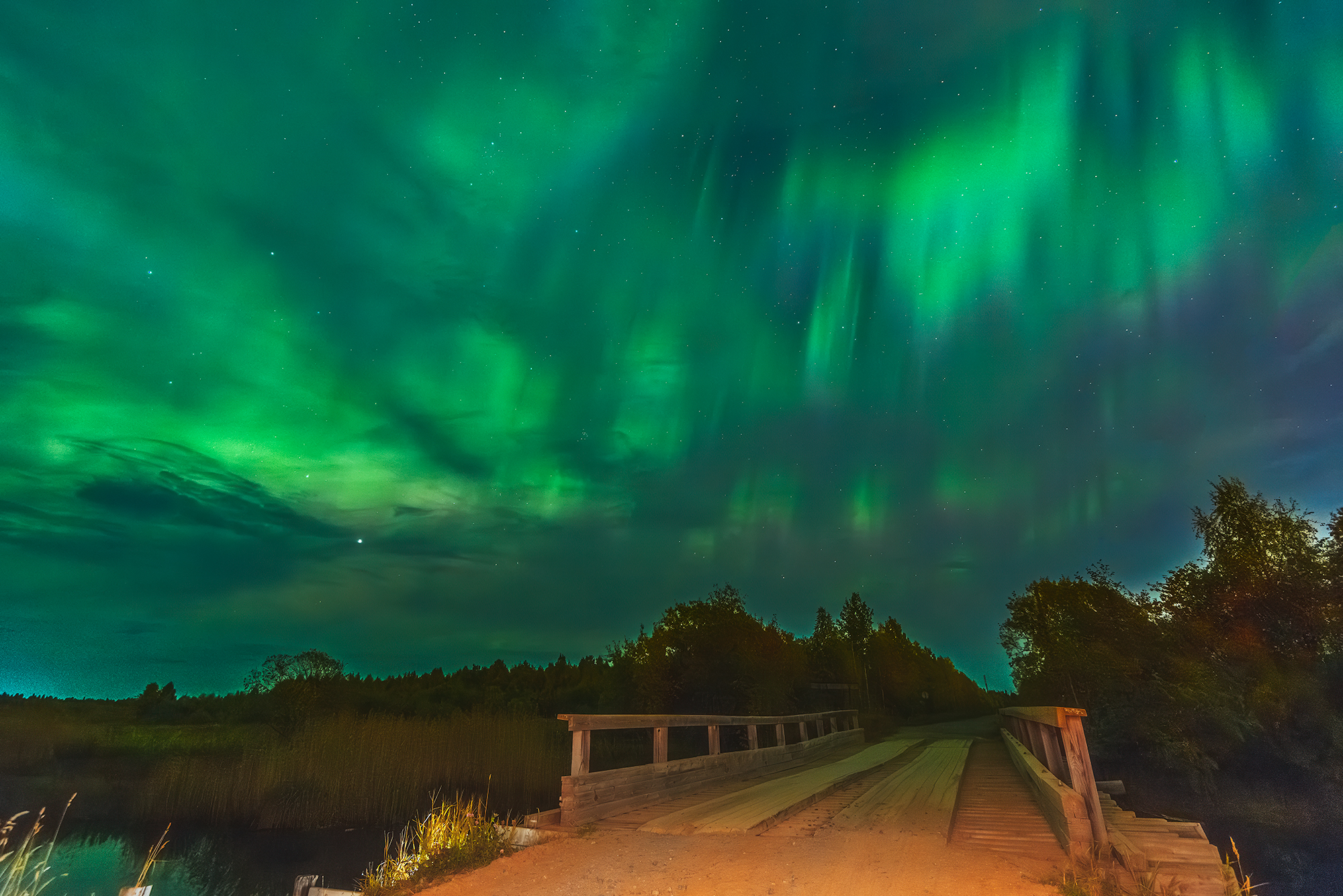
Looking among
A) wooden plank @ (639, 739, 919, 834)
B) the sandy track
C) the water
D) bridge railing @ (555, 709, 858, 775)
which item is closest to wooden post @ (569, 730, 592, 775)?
bridge railing @ (555, 709, 858, 775)

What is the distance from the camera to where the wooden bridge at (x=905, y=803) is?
615 cm

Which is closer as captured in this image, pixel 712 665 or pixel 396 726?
pixel 396 726

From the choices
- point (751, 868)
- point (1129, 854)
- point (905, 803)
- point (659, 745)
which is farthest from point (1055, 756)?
point (751, 868)

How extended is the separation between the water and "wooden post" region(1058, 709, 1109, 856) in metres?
12.4

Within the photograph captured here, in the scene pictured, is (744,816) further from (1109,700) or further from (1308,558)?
(1308,558)

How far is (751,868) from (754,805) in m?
3.19

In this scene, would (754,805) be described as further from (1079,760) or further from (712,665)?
(712,665)

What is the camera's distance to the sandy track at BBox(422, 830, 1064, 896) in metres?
5.29

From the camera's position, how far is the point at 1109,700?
2545 centimetres

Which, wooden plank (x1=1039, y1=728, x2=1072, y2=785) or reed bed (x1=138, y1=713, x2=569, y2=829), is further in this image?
reed bed (x1=138, y1=713, x2=569, y2=829)

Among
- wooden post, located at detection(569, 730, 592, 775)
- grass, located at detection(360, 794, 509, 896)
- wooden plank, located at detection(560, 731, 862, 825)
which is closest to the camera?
grass, located at detection(360, 794, 509, 896)

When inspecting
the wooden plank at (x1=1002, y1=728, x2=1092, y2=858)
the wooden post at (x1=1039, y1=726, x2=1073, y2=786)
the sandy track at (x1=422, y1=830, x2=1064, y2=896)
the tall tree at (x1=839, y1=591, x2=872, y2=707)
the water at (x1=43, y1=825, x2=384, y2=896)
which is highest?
the tall tree at (x1=839, y1=591, x2=872, y2=707)

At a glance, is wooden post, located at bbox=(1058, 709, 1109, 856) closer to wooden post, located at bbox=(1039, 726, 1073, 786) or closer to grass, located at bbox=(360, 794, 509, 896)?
wooden post, located at bbox=(1039, 726, 1073, 786)

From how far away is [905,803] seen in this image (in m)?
9.18
